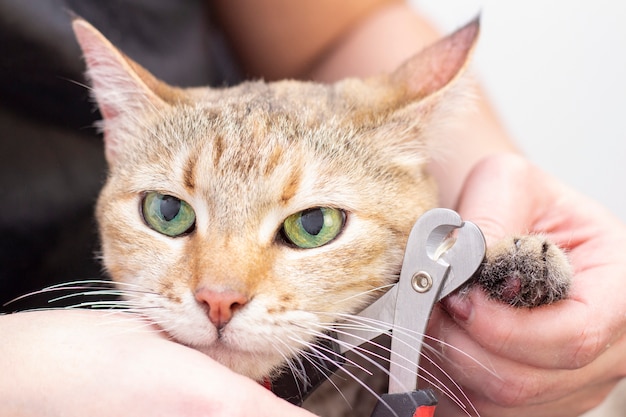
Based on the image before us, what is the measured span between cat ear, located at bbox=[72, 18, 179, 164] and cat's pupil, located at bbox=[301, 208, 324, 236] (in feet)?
1.11

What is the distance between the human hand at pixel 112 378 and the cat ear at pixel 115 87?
424 mm

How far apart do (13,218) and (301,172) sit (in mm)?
678

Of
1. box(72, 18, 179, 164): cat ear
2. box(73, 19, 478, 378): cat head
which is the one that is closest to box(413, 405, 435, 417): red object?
box(73, 19, 478, 378): cat head

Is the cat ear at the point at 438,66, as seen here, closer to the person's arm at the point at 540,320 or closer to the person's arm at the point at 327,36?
the person's arm at the point at 540,320

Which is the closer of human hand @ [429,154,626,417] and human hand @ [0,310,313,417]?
human hand @ [0,310,313,417]

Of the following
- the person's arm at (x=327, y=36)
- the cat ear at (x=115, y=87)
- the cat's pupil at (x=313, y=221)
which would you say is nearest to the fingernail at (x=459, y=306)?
the cat's pupil at (x=313, y=221)

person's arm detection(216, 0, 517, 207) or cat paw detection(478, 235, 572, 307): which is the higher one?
person's arm detection(216, 0, 517, 207)

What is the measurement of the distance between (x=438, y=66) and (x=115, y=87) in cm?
57

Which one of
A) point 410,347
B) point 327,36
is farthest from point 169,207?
point 327,36

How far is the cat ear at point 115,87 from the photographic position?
1041mm

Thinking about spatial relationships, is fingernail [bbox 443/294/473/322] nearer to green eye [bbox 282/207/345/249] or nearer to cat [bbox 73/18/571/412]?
cat [bbox 73/18/571/412]

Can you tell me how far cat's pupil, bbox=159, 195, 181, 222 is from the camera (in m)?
0.96

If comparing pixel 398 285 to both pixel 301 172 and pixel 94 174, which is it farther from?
pixel 94 174

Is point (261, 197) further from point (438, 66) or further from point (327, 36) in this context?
point (327, 36)
